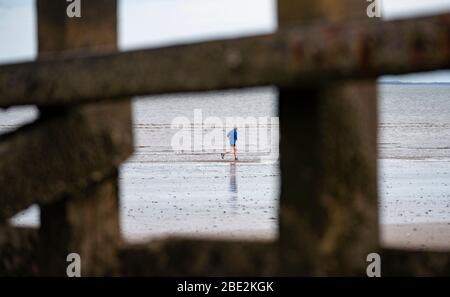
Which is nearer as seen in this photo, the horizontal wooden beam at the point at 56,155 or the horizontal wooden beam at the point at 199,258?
the horizontal wooden beam at the point at 199,258

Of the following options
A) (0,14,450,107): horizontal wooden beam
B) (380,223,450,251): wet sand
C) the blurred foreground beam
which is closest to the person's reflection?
(380,223,450,251): wet sand

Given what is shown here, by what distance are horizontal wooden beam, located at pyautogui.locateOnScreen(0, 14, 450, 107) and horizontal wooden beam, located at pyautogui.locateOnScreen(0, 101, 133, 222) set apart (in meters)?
0.10

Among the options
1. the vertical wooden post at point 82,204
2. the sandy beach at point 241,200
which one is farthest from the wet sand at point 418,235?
the vertical wooden post at point 82,204

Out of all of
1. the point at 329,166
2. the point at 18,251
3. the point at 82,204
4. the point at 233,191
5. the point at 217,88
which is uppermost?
the point at 217,88

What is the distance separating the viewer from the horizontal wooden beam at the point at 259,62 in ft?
4.60

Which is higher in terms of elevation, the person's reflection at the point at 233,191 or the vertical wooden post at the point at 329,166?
the vertical wooden post at the point at 329,166

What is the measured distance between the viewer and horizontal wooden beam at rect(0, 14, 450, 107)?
140cm

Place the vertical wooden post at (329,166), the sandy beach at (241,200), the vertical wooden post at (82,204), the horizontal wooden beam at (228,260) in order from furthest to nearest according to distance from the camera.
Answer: the sandy beach at (241,200)
the vertical wooden post at (82,204)
the horizontal wooden beam at (228,260)
the vertical wooden post at (329,166)

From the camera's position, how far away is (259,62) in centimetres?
151

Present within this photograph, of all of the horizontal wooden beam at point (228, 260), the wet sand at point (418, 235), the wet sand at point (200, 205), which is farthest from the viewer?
the wet sand at point (200, 205)

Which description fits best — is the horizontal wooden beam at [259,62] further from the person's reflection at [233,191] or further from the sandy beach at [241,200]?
the person's reflection at [233,191]

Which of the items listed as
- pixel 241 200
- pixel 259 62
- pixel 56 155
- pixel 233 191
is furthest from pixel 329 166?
pixel 233 191

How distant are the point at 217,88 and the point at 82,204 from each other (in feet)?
2.00

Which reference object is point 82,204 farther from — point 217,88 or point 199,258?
point 217,88
